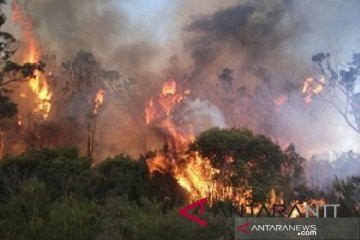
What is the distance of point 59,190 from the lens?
25531mm

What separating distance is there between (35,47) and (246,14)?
2686 cm

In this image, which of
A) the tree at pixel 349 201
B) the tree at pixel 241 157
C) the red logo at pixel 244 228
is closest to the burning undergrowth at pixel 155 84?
the tree at pixel 241 157

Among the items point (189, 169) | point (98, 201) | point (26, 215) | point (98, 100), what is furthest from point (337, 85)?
point (26, 215)

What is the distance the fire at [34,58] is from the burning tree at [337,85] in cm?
2874

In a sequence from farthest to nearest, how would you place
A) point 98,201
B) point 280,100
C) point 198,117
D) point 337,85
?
1. point 280,100
2. point 337,85
3. point 198,117
4. point 98,201

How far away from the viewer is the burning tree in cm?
4128

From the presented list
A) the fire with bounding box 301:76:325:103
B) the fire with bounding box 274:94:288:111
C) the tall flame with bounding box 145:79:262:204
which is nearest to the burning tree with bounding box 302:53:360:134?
the fire with bounding box 301:76:325:103

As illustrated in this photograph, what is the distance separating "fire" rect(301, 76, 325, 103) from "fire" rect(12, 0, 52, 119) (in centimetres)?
2852

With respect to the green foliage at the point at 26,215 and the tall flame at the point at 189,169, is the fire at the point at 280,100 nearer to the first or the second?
the tall flame at the point at 189,169

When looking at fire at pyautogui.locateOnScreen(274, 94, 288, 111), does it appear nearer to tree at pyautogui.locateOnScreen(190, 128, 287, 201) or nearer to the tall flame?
the tall flame

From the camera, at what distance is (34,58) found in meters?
55.9

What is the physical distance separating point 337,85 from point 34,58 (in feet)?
113

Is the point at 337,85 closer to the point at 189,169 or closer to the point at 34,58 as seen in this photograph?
the point at 189,169

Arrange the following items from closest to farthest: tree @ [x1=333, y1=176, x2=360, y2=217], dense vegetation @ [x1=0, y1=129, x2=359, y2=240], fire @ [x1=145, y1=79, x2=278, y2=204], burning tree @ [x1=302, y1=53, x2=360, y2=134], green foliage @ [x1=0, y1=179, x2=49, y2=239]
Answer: dense vegetation @ [x1=0, y1=129, x2=359, y2=240] < green foliage @ [x1=0, y1=179, x2=49, y2=239] < tree @ [x1=333, y1=176, x2=360, y2=217] < fire @ [x1=145, y1=79, x2=278, y2=204] < burning tree @ [x1=302, y1=53, x2=360, y2=134]
